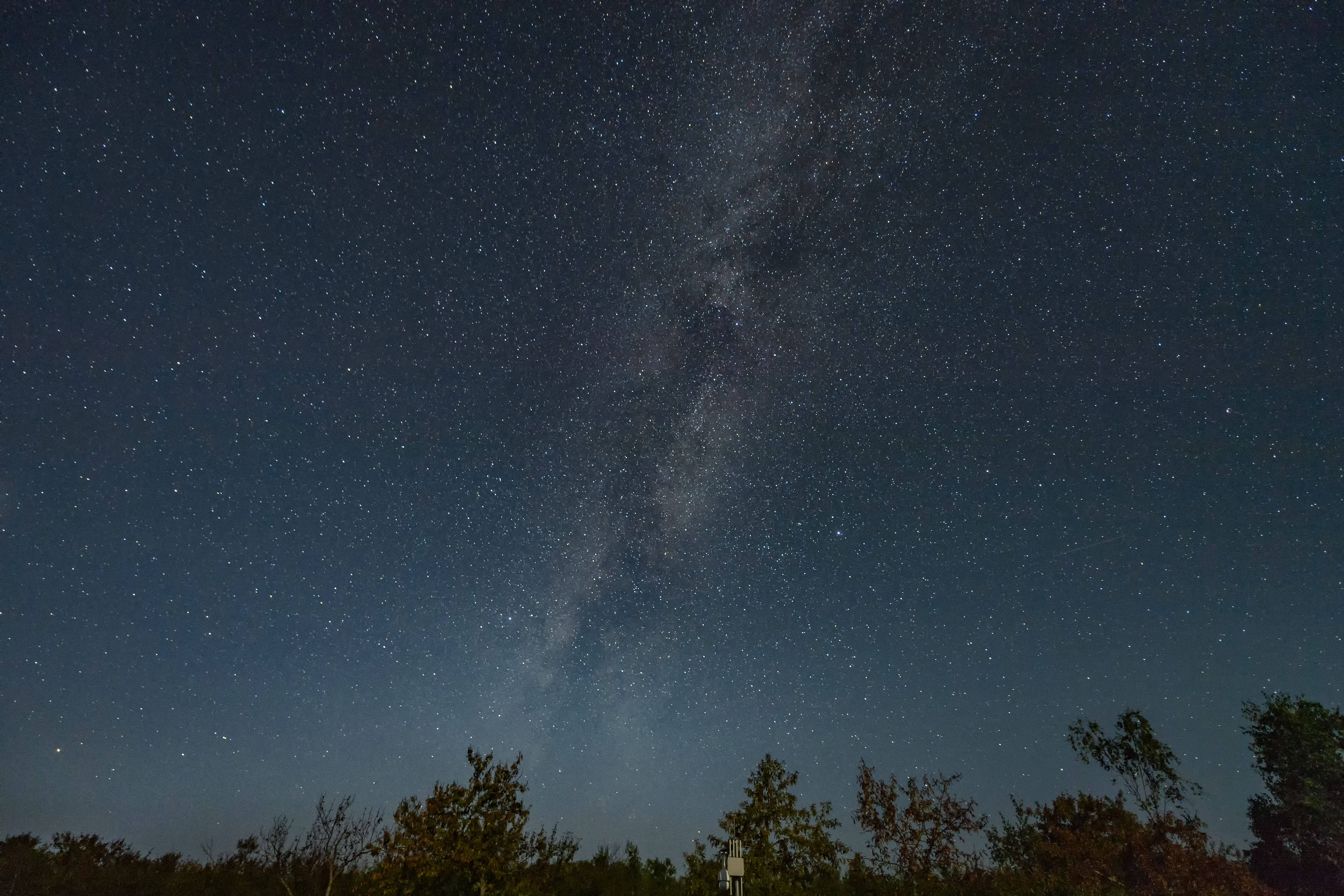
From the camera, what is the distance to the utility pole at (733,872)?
14.1 metres

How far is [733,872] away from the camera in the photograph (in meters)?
14.0

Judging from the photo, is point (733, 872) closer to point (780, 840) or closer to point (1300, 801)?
point (780, 840)

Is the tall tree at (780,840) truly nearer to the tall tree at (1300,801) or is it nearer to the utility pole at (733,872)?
Result: the utility pole at (733,872)

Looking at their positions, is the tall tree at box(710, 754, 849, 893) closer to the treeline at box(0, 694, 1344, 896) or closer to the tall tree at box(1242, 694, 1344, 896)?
the treeline at box(0, 694, 1344, 896)

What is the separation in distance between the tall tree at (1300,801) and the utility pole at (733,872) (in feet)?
102

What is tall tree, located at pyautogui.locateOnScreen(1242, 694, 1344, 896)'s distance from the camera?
29484mm

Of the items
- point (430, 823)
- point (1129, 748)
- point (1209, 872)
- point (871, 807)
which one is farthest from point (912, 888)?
point (1129, 748)

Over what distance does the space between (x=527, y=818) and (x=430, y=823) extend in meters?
2.63

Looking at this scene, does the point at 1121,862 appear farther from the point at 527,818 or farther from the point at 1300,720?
the point at 527,818

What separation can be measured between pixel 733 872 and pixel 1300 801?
111 ft

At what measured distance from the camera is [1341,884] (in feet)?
93.4

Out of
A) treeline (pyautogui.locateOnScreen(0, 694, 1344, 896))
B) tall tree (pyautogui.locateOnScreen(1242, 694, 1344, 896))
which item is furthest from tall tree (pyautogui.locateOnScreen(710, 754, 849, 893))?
tall tree (pyautogui.locateOnScreen(1242, 694, 1344, 896))

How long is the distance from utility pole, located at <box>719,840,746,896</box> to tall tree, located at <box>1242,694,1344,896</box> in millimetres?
31083

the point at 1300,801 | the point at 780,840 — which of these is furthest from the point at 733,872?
the point at 1300,801
